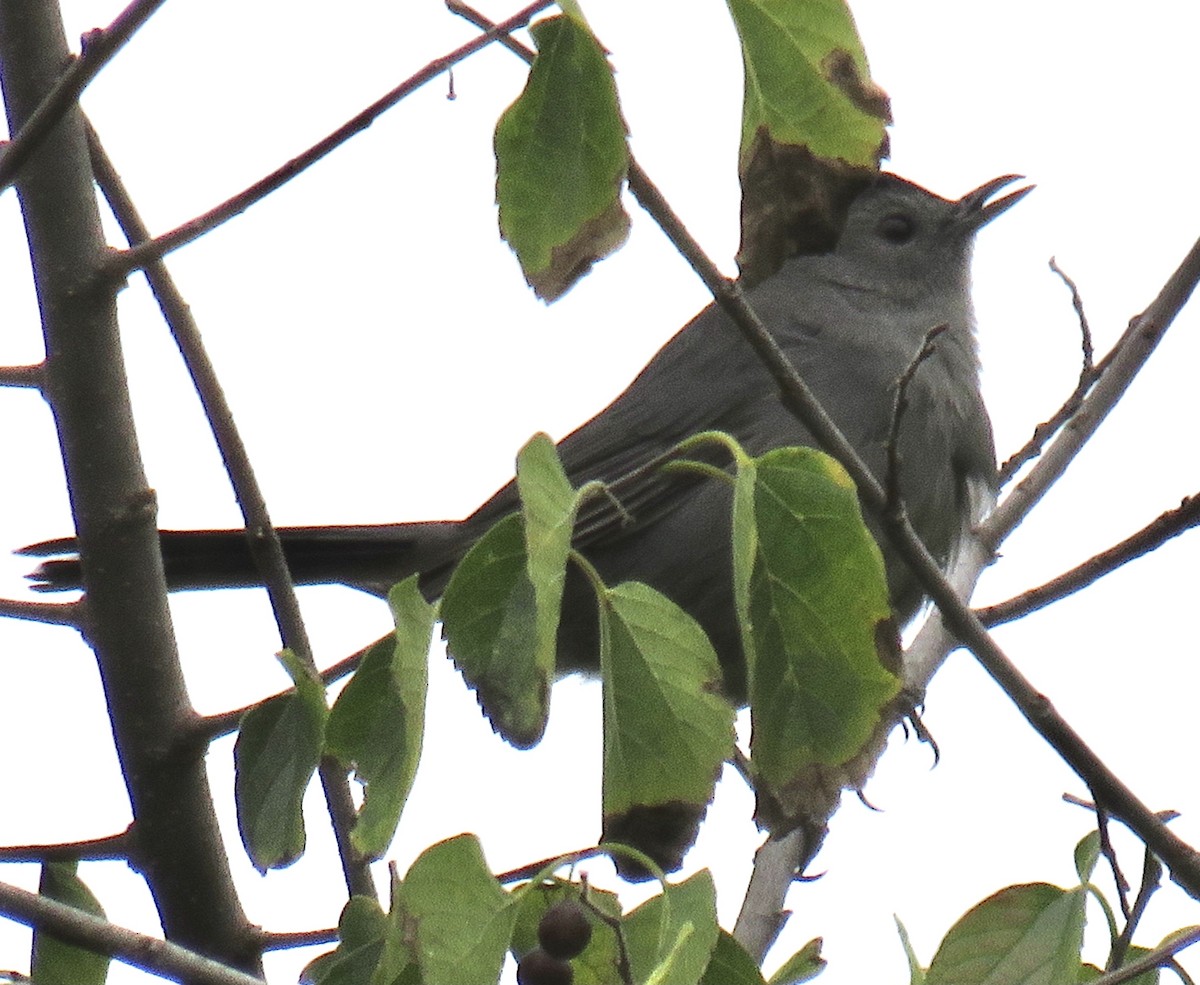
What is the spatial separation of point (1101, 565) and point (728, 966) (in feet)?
3.63

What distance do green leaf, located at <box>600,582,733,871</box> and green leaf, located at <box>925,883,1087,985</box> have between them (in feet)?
1.54

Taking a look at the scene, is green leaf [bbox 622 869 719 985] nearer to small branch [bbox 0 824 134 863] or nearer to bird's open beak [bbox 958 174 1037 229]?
small branch [bbox 0 824 134 863]

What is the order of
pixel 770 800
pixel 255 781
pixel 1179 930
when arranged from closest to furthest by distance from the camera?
1. pixel 770 800
2. pixel 1179 930
3. pixel 255 781

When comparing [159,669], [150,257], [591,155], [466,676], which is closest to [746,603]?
[466,676]

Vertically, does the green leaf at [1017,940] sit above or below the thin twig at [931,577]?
below

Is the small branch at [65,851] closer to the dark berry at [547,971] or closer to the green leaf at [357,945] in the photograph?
the green leaf at [357,945]

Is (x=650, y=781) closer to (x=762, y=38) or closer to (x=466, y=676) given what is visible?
(x=466, y=676)

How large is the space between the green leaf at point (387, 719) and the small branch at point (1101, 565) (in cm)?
128

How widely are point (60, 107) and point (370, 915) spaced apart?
0.99 meters

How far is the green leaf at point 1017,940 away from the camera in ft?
7.05

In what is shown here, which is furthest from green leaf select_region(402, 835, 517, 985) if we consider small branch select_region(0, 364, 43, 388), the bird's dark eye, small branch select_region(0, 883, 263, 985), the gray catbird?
the bird's dark eye

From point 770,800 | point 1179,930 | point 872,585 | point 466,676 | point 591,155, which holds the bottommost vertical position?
point 1179,930

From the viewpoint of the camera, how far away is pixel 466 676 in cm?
183

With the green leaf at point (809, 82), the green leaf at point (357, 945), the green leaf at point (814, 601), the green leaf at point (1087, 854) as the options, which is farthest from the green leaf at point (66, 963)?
the green leaf at point (809, 82)
